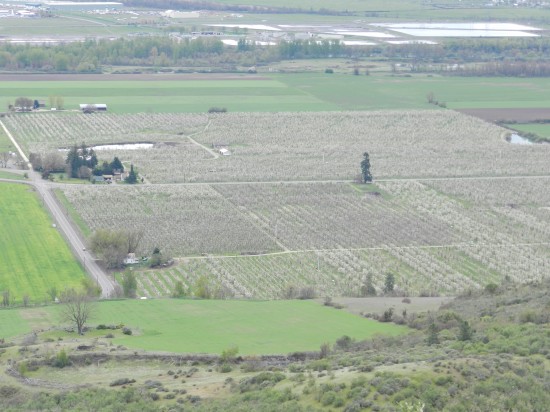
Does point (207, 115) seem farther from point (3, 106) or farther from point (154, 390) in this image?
point (154, 390)

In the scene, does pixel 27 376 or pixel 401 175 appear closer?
pixel 27 376

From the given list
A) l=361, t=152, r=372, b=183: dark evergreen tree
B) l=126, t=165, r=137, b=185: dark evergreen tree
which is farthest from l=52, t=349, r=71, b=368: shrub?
l=361, t=152, r=372, b=183: dark evergreen tree

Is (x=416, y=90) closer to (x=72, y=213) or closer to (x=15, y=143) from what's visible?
(x=15, y=143)

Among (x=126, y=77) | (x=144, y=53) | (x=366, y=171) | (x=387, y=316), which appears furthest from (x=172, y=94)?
(x=387, y=316)

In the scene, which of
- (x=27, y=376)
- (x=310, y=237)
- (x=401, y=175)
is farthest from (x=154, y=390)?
(x=401, y=175)

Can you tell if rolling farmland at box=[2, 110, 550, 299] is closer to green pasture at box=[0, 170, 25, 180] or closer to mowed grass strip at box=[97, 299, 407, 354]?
green pasture at box=[0, 170, 25, 180]

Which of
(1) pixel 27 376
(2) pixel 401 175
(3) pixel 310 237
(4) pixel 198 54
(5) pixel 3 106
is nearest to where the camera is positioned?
(1) pixel 27 376

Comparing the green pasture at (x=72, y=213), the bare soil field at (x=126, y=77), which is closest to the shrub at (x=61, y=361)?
the green pasture at (x=72, y=213)

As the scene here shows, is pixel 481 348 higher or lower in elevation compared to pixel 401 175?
higher
